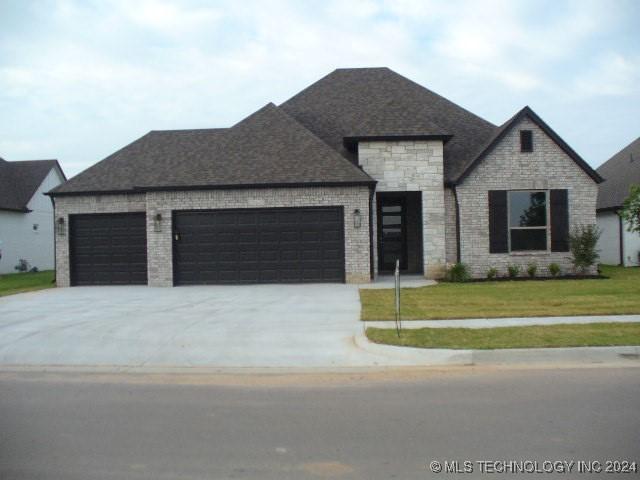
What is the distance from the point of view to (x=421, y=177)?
801 inches

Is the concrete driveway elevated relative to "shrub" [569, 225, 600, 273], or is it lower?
lower

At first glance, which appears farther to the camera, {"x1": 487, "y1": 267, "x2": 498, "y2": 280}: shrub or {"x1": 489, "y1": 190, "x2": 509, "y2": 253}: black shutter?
{"x1": 489, "y1": 190, "x2": 509, "y2": 253}: black shutter

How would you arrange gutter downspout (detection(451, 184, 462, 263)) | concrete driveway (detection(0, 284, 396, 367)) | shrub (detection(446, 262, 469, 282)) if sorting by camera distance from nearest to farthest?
concrete driveway (detection(0, 284, 396, 367)) → shrub (detection(446, 262, 469, 282)) → gutter downspout (detection(451, 184, 462, 263))

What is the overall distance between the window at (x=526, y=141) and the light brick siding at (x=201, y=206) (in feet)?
18.8

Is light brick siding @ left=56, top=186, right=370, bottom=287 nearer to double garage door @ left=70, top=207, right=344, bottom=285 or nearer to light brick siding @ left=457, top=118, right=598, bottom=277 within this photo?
double garage door @ left=70, top=207, right=344, bottom=285

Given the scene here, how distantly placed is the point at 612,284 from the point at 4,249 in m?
28.6

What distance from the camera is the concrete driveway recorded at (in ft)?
29.4

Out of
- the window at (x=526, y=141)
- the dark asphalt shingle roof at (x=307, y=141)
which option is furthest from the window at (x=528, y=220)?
the dark asphalt shingle roof at (x=307, y=141)

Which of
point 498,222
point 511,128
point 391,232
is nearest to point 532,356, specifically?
point 498,222

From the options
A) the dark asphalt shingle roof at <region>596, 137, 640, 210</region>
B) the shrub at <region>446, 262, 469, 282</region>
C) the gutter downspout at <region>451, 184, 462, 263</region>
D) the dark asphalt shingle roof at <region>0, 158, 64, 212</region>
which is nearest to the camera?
the shrub at <region>446, 262, 469, 282</region>

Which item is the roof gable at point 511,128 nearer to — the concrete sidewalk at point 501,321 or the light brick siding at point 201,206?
the light brick siding at point 201,206

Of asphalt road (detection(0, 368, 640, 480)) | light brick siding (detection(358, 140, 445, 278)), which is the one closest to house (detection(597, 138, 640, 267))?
light brick siding (detection(358, 140, 445, 278))

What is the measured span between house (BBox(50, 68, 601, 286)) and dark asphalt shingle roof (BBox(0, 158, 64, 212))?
505 inches

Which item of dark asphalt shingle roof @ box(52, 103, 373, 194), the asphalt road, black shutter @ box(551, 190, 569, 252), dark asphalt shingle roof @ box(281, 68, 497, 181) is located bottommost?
the asphalt road
